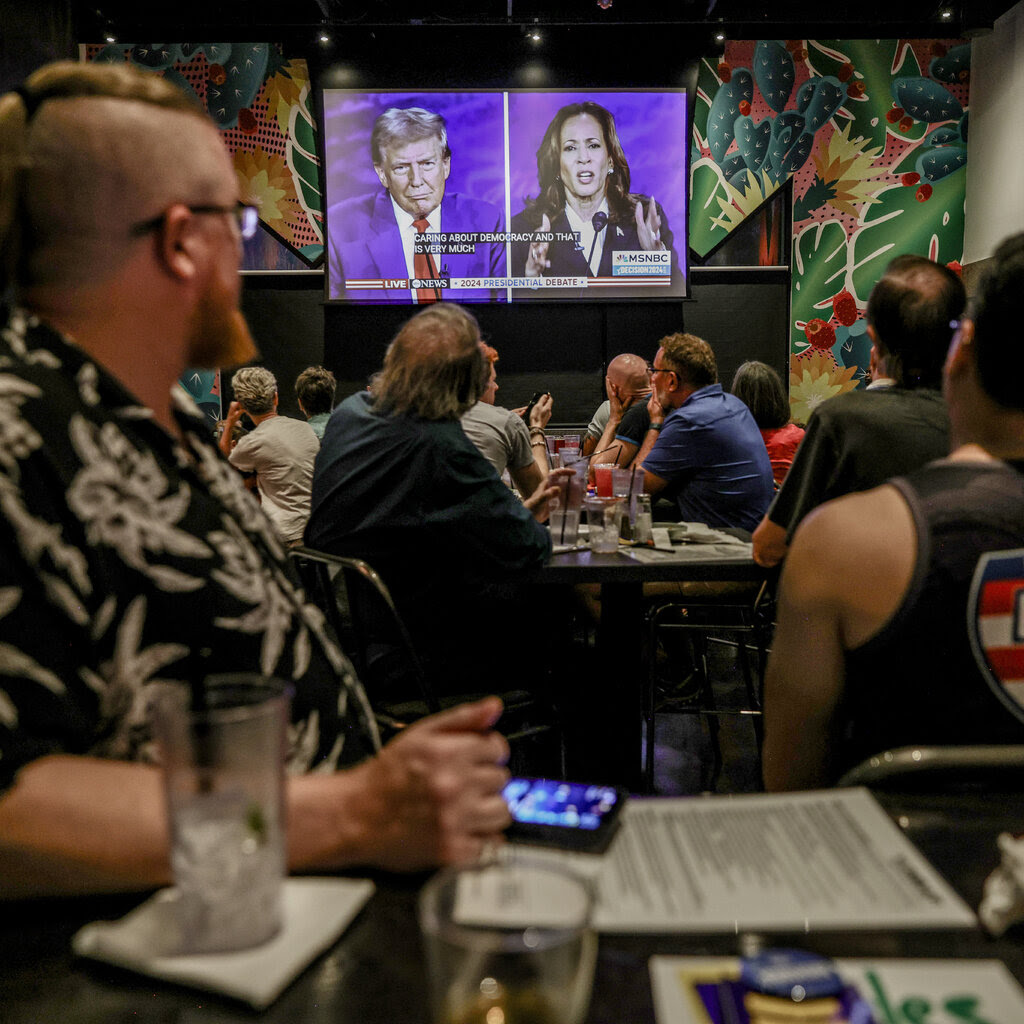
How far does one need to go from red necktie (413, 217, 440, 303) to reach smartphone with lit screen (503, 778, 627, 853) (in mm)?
6140

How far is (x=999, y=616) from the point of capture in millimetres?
984

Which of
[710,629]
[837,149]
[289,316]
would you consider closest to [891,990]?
[710,629]

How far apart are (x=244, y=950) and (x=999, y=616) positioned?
32.6 inches

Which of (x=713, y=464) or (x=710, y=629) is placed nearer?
(x=710, y=629)

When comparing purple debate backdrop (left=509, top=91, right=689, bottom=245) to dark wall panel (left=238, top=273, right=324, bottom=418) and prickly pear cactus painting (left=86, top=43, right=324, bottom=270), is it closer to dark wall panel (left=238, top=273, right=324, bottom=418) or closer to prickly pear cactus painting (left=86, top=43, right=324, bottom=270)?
prickly pear cactus painting (left=86, top=43, right=324, bottom=270)

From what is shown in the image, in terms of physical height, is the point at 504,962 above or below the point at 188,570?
below

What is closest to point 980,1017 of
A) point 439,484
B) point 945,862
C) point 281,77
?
point 945,862

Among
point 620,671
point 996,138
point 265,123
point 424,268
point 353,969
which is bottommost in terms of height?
point 620,671

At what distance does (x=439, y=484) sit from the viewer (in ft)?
7.47

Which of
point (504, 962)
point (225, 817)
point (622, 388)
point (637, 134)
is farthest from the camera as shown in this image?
point (637, 134)

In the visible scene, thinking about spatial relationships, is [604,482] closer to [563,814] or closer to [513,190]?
[563,814]

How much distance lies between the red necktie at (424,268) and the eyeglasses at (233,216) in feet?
18.5

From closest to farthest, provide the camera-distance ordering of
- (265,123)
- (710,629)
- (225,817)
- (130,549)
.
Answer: (225,817)
(130,549)
(710,629)
(265,123)

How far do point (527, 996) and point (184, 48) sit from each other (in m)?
7.85
